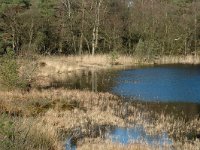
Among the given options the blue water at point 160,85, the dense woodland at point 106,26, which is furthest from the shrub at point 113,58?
the blue water at point 160,85

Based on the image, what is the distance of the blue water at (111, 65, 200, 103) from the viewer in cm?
2245

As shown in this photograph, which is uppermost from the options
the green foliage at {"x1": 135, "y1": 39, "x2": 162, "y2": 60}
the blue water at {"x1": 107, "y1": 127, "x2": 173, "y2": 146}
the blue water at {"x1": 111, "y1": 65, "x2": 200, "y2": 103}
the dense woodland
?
the dense woodland

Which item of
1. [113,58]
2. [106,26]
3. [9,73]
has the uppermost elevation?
[106,26]

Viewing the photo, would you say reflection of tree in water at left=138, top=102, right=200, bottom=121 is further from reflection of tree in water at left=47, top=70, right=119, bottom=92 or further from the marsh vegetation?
reflection of tree in water at left=47, top=70, right=119, bottom=92

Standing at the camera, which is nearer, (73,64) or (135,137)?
Answer: (135,137)

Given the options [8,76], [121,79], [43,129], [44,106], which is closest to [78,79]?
[121,79]

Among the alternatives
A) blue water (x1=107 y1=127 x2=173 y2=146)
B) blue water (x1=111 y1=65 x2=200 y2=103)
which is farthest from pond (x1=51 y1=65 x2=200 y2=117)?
blue water (x1=107 y1=127 x2=173 y2=146)

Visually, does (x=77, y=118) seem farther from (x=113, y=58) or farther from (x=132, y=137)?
(x=113, y=58)

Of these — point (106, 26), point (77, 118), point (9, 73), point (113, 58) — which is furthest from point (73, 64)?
point (77, 118)

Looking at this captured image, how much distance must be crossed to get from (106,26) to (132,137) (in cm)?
3645

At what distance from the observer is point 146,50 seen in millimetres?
42688

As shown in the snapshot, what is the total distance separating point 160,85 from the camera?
88.0 feet

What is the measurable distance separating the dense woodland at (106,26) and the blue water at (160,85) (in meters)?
9.10

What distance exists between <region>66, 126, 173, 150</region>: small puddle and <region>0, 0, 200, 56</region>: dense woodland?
28377mm
